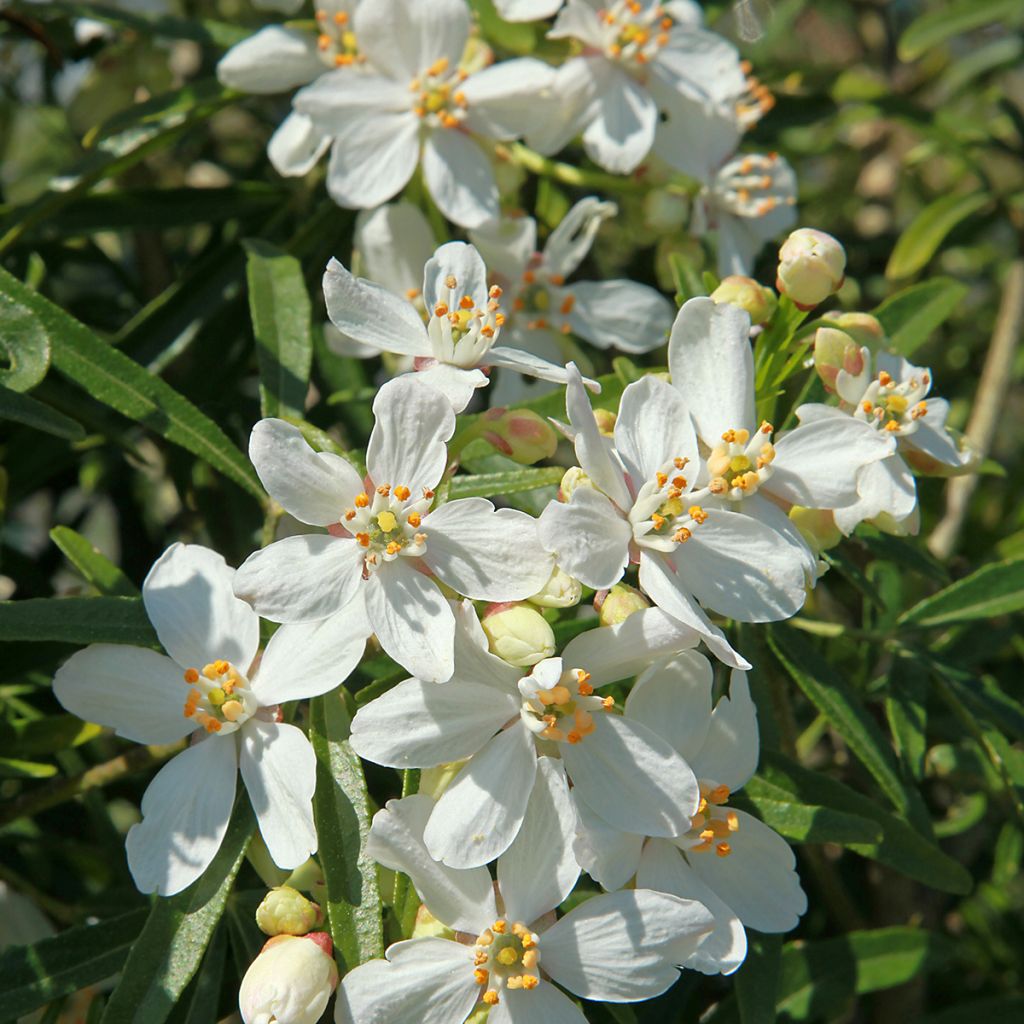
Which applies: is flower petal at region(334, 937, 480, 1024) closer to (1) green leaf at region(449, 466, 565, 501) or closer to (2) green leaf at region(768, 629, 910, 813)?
(1) green leaf at region(449, 466, 565, 501)

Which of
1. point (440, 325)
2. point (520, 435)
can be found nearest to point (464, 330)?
point (440, 325)

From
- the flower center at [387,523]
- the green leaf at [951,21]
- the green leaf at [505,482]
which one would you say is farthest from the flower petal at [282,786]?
the green leaf at [951,21]

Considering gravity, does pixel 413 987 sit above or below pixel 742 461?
below

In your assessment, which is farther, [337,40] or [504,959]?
[337,40]

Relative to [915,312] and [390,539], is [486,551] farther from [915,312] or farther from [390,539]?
[915,312]

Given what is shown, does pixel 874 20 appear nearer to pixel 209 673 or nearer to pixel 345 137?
pixel 345 137

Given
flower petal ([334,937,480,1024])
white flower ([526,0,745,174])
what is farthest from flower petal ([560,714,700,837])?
white flower ([526,0,745,174])

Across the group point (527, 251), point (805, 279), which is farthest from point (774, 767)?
point (527, 251)
